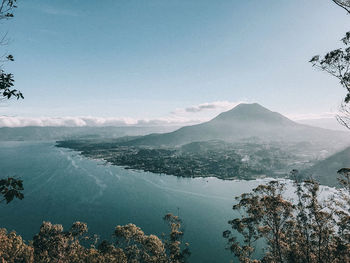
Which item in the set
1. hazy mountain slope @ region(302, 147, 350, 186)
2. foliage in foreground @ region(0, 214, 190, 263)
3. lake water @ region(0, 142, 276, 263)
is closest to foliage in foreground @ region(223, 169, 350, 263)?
foliage in foreground @ region(0, 214, 190, 263)

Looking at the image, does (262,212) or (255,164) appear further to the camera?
(255,164)

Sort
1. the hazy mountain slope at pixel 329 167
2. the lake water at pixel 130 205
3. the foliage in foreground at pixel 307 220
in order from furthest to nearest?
1. the hazy mountain slope at pixel 329 167
2. the lake water at pixel 130 205
3. the foliage in foreground at pixel 307 220

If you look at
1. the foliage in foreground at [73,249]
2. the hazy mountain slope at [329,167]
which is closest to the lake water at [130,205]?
the foliage in foreground at [73,249]

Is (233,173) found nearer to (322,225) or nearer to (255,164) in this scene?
(255,164)

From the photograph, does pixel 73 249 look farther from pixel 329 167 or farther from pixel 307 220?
pixel 329 167

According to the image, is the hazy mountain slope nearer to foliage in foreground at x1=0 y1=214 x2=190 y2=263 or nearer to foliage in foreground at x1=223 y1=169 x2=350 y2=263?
foliage in foreground at x1=223 y1=169 x2=350 y2=263

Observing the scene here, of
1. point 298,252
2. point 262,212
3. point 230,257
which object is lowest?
point 230,257

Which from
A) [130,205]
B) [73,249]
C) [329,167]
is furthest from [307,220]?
[329,167]

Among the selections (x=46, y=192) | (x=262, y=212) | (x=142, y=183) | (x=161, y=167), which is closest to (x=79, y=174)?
(x=46, y=192)

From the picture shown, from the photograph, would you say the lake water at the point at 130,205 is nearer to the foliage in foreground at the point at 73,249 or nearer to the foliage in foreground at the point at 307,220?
the foliage in foreground at the point at 73,249
